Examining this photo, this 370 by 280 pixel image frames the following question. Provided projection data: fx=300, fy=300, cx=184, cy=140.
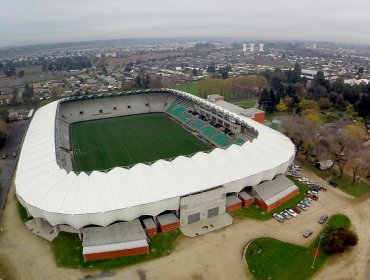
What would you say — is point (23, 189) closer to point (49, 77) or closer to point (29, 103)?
point (29, 103)

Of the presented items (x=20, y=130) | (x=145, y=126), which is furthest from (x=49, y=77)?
(x=145, y=126)

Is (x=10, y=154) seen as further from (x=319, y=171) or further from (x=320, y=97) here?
(x=320, y=97)

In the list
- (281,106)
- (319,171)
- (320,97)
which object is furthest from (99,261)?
(320,97)

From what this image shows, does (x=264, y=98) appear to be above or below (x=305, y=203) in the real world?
above

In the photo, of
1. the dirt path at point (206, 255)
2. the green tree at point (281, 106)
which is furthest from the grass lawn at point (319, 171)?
the green tree at point (281, 106)

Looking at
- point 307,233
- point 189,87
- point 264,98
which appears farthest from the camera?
point 189,87

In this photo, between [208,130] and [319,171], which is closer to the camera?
[319,171]

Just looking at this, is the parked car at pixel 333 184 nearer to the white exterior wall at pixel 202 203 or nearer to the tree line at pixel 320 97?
the white exterior wall at pixel 202 203
